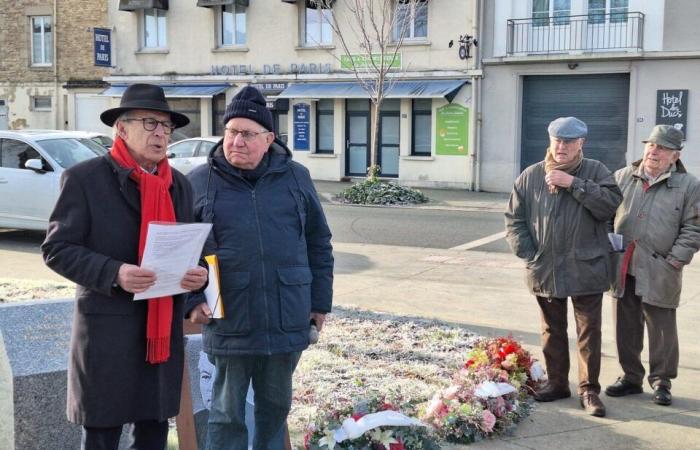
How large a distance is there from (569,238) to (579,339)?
0.70 metres

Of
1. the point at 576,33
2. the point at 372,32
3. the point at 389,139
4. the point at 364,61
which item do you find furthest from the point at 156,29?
the point at 576,33

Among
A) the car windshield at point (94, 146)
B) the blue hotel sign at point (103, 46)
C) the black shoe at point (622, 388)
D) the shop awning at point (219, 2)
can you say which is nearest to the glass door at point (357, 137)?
the shop awning at point (219, 2)

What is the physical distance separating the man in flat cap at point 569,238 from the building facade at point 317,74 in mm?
19067

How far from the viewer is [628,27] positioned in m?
22.5

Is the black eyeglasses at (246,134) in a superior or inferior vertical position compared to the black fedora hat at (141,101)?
inferior

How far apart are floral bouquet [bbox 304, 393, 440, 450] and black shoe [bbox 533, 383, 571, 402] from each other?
1275mm

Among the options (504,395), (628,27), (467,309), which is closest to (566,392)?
(504,395)

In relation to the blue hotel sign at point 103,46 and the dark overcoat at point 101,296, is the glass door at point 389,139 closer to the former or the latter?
the blue hotel sign at point 103,46

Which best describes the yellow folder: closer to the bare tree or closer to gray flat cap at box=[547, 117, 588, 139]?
gray flat cap at box=[547, 117, 588, 139]

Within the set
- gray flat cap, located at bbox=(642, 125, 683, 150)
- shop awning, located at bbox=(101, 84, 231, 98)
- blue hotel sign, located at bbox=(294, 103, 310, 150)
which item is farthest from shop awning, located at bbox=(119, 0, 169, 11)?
gray flat cap, located at bbox=(642, 125, 683, 150)

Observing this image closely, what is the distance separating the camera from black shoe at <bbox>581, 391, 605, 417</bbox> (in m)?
5.34

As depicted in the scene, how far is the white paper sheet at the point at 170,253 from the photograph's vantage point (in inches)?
126

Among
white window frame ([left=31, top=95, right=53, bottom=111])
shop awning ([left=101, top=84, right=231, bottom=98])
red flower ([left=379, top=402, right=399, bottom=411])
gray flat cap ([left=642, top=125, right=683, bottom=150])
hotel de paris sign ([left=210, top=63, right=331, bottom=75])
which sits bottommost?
red flower ([left=379, top=402, right=399, bottom=411])

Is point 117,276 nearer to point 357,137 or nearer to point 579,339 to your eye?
point 579,339
